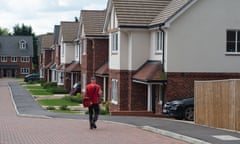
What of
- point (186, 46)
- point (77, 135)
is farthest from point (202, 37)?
point (77, 135)

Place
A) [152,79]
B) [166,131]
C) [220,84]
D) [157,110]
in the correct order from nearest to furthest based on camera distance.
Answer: [166,131] < [220,84] < [152,79] < [157,110]

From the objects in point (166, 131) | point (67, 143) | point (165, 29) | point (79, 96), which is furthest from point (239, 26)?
point (79, 96)

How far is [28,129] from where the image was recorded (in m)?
20.3

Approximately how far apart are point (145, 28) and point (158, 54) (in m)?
1.89

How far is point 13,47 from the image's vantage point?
12344 cm

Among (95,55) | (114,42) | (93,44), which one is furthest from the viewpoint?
(95,55)

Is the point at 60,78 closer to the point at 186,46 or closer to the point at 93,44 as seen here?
the point at 93,44

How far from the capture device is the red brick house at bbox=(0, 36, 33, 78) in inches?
4806

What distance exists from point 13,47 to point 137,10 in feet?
305

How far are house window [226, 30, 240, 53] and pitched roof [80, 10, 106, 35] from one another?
689 inches

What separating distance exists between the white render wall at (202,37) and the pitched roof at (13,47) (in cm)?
9535

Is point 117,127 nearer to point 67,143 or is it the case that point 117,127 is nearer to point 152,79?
point 67,143

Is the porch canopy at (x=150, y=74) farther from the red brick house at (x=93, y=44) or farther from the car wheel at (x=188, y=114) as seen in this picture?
the red brick house at (x=93, y=44)

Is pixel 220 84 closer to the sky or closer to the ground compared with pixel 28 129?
closer to the sky
